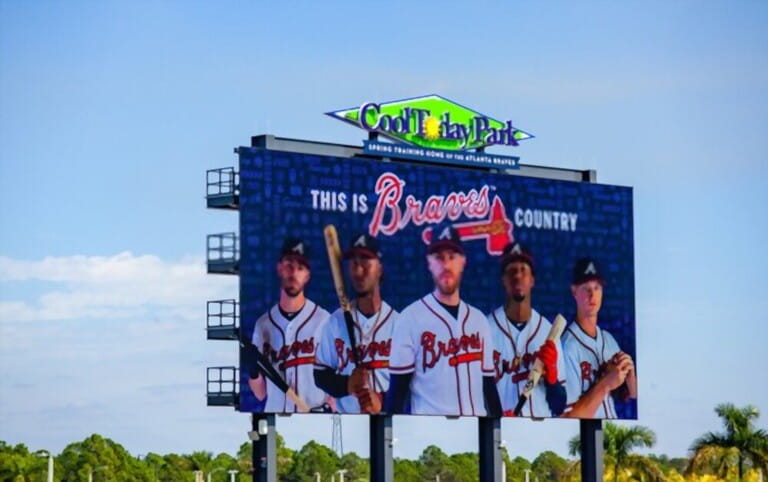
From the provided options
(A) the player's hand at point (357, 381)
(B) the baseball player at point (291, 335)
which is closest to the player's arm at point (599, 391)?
(A) the player's hand at point (357, 381)

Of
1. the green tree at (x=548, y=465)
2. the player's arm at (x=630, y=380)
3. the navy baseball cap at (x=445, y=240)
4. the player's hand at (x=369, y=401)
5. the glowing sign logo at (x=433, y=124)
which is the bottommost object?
the green tree at (x=548, y=465)

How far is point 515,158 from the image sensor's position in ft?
246

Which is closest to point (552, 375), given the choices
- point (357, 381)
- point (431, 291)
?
point (431, 291)

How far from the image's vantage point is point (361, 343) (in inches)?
2687

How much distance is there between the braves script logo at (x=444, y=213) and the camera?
6994cm

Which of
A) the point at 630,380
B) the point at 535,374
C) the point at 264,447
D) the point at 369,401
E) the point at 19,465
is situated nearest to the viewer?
the point at 264,447

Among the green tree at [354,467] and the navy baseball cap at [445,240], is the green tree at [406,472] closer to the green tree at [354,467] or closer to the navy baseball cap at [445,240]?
the green tree at [354,467]

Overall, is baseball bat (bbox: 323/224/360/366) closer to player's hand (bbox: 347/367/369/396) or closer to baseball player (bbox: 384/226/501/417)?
player's hand (bbox: 347/367/369/396)

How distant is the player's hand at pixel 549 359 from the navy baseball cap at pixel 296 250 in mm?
11615

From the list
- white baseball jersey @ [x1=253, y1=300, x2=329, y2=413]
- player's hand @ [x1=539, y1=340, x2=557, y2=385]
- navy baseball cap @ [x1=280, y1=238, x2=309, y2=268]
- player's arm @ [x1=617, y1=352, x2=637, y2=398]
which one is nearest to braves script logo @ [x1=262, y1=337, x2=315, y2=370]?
white baseball jersey @ [x1=253, y1=300, x2=329, y2=413]

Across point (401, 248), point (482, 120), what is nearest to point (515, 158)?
point (482, 120)

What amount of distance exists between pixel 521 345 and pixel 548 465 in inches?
4597

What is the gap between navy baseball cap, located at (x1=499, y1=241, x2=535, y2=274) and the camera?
73375mm

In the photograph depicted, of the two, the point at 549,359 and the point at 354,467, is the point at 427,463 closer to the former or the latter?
the point at 354,467
